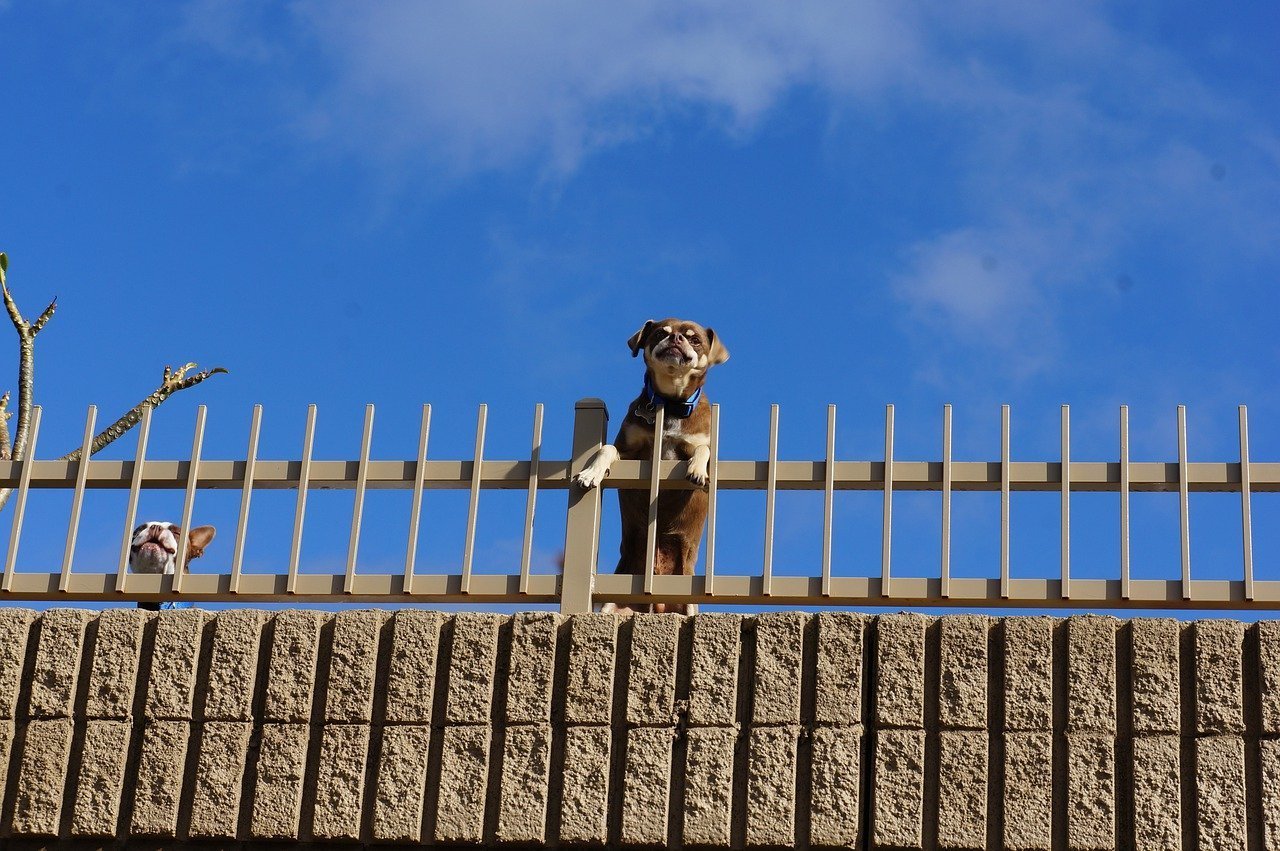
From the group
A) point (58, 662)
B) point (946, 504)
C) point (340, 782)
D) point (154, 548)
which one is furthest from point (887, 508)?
point (154, 548)

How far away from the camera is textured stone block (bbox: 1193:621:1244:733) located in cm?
452

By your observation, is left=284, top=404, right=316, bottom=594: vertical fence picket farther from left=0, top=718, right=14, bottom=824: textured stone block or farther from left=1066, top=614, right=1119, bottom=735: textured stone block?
left=1066, top=614, right=1119, bottom=735: textured stone block

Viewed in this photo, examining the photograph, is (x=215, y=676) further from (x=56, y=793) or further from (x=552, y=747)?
(x=552, y=747)

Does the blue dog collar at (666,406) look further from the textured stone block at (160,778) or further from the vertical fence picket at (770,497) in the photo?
the textured stone block at (160,778)

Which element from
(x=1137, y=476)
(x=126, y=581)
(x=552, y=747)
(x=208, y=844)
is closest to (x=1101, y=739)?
(x=1137, y=476)

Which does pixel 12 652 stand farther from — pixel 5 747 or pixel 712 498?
pixel 712 498

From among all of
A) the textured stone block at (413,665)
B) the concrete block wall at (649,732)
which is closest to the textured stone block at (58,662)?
the concrete block wall at (649,732)

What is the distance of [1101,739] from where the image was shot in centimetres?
452

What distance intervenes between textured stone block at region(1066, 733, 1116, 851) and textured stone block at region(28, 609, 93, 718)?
3.21 meters

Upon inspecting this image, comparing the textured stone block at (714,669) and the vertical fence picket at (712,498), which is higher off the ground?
the vertical fence picket at (712,498)

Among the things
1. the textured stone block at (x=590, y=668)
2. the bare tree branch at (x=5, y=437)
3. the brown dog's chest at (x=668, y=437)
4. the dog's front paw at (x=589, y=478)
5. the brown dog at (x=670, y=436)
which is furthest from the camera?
the bare tree branch at (x=5, y=437)

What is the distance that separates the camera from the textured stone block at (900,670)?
4629 mm

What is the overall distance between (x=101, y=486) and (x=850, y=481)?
8.76ft

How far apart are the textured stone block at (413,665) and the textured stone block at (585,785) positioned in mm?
482
